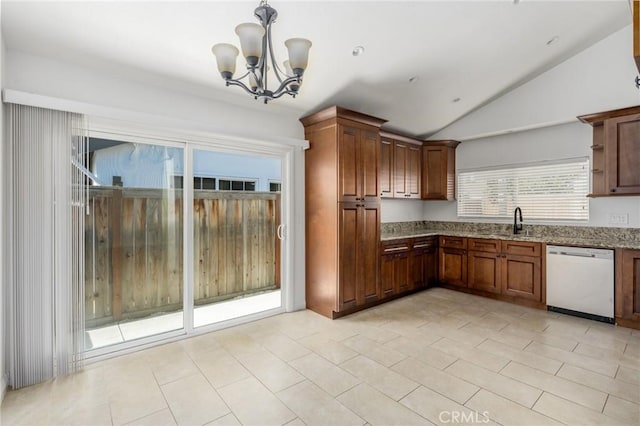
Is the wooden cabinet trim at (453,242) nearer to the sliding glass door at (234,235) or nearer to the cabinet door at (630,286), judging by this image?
the cabinet door at (630,286)

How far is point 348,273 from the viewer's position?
12.6ft

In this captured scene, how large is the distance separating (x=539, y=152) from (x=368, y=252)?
2.98 meters

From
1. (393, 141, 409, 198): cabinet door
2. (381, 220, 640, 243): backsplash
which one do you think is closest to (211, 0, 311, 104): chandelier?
(393, 141, 409, 198): cabinet door

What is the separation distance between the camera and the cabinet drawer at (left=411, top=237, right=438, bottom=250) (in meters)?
4.77

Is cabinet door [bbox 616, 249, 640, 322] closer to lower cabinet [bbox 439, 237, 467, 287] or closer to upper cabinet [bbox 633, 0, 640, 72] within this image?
lower cabinet [bbox 439, 237, 467, 287]

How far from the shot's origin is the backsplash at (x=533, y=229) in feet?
12.9

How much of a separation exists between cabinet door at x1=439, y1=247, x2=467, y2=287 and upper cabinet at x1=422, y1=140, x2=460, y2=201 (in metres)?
0.95

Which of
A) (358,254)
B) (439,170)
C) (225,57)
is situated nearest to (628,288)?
(439,170)

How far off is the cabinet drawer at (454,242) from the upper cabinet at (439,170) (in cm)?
73

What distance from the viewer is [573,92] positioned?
13.3 feet

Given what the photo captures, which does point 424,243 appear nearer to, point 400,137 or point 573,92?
point 400,137

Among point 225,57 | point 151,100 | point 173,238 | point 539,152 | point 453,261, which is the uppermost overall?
point 151,100


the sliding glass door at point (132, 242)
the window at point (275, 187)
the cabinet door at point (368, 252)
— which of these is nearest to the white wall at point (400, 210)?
the cabinet door at point (368, 252)

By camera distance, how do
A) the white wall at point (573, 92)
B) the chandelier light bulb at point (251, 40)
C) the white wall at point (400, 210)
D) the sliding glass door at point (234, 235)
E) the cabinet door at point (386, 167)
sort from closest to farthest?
the chandelier light bulb at point (251, 40), the sliding glass door at point (234, 235), the white wall at point (573, 92), the cabinet door at point (386, 167), the white wall at point (400, 210)
